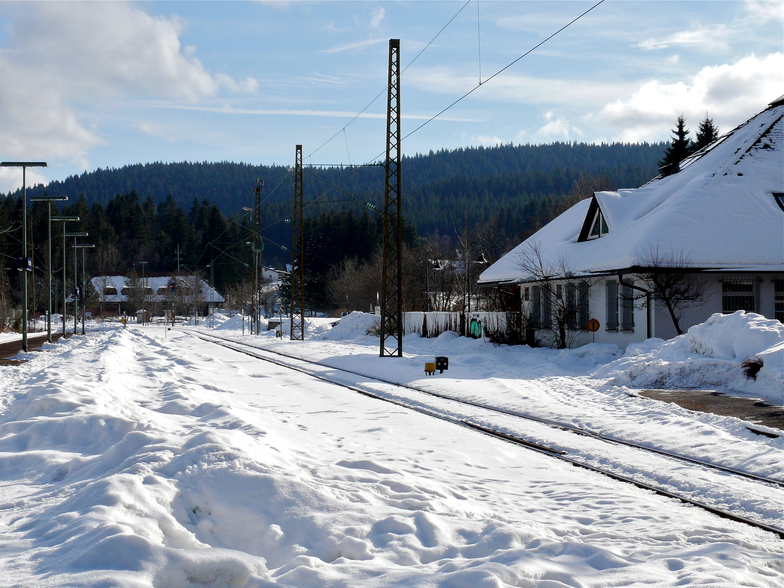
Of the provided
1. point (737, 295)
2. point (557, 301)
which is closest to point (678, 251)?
point (737, 295)

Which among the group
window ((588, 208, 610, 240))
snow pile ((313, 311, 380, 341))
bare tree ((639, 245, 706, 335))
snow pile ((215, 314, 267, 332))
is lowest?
snow pile ((215, 314, 267, 332))

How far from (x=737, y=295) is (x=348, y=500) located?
77.0 ft

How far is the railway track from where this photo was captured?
747 centimetres

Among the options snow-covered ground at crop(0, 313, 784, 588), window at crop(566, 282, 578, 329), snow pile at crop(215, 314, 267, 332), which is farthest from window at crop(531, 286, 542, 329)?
snow pile at crop(215, 314, 267, 332)

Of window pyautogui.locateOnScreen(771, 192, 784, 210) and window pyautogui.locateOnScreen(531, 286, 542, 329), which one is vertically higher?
window pyautogui.locateOnScreen(771, 192, 784, 210)

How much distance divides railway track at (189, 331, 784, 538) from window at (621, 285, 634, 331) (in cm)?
1280

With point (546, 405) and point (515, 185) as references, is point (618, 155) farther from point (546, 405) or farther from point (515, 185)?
point (546, 405)

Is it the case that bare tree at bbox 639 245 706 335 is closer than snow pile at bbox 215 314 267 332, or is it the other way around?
bare tree at bbox 639 245 706 335

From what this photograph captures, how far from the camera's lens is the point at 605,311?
92.6 feet

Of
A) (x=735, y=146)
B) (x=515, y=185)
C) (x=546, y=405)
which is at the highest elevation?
(x=515, y=185)

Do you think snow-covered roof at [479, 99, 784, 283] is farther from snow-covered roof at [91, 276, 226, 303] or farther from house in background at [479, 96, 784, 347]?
snow-covered roof at [91, 276, 226, 303]

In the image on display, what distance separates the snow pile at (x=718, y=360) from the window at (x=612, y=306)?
8242 mm

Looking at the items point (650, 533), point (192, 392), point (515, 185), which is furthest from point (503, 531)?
point (515, 185)

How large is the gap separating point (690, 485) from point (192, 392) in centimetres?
1083
